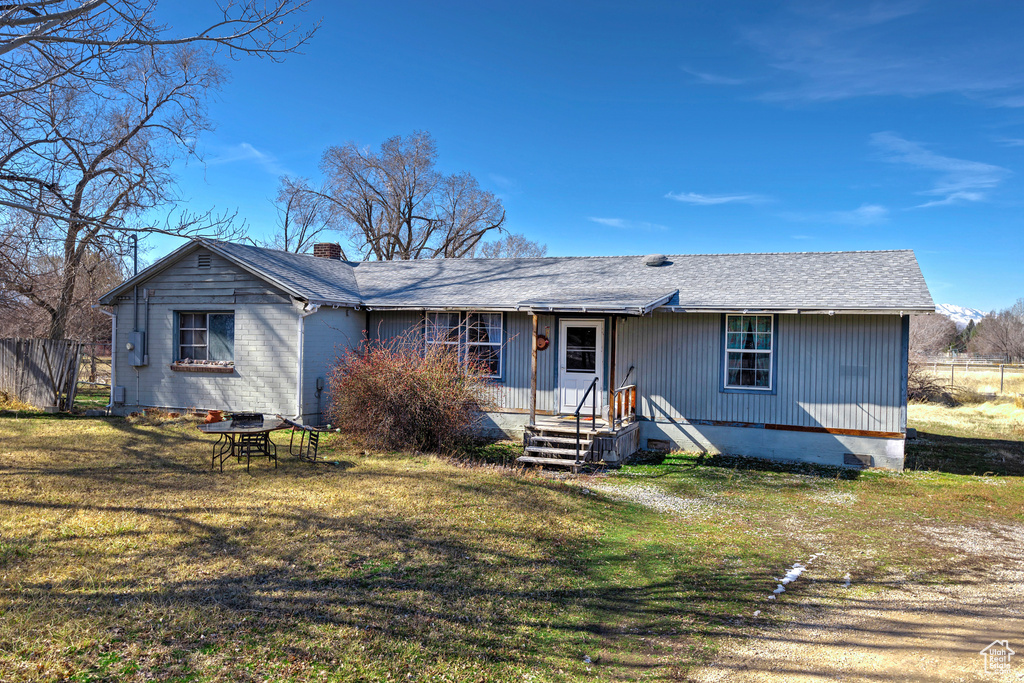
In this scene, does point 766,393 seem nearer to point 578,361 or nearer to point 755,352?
point 755,352

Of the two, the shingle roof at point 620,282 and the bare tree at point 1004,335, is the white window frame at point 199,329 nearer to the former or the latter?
the shingle roof at point 620,282

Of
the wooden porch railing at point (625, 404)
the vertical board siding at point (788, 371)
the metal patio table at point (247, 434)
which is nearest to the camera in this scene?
the metal patio table at point (247, 434)

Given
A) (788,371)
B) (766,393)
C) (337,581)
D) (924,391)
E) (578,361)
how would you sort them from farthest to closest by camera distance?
1. (924,391)
2. (578,361)
3. (766,393)
4. (788,371)
5. (337,581)

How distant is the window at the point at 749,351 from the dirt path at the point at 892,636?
640cm

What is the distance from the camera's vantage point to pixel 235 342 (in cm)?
1458

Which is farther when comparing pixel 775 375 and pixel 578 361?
pixel 578 361

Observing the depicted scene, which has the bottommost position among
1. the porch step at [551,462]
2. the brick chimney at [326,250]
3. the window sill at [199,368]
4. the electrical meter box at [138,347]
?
the porch step at [551,462]

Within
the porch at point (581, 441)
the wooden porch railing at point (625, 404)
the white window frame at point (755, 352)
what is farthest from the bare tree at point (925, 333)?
the porch at point (581, 441)

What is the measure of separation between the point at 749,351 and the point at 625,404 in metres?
2.72

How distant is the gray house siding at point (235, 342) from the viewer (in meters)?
14.1

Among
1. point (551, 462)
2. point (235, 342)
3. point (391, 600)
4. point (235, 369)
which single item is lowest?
point (391, 600)

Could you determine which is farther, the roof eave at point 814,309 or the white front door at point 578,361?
the white front door at point 578,361

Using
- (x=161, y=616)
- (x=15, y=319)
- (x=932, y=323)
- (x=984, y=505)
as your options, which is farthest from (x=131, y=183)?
(x=932, y=323)

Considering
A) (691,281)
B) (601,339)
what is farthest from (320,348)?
(691,281)
